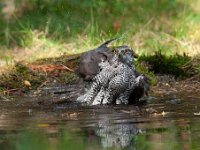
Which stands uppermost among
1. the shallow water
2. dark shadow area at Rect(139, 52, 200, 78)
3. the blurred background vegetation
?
the blurred background vegetation

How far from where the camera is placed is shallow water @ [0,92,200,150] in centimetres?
541

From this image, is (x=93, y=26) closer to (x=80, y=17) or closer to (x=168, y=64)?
(x=80, y=17)

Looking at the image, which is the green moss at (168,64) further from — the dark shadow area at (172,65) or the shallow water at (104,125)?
the shallow water at (104,125)

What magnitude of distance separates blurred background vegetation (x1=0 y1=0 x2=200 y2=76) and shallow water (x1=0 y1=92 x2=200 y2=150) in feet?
8.79

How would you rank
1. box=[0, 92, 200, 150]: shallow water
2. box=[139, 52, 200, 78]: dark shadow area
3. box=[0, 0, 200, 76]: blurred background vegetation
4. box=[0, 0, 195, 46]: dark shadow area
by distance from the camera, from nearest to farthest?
box=[0, 92, 200, 150]: shallow water
box=[139, 52, 200, 78]: dark shadow area
box=[0, 0, 200, 76]: blurred background vegetation
box=[0, 0, 195, 46]: dark shadow area

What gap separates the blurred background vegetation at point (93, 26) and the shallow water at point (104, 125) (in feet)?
8.79

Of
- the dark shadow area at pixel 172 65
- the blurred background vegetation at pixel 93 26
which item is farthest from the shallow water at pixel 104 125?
the blurred background vegetation at pixel 93 26

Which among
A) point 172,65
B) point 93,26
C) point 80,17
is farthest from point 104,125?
point 80,17

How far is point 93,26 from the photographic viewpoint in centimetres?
1142

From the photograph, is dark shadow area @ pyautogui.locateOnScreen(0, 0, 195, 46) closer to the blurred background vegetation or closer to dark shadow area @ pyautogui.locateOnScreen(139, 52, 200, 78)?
the blurred background vegetation

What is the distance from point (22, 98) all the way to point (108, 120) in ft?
6.19

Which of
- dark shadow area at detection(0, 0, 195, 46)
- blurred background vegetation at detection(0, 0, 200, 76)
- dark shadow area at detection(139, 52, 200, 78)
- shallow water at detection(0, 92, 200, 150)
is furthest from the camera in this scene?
dark shadow area at detection(0, 0, 195, 46)

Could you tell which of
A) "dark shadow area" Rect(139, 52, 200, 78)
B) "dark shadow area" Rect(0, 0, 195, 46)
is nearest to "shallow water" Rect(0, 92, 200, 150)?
"dark shadow area" Rect(139, 52, 200, 78)

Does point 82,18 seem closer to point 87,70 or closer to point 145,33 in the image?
point 145,33
